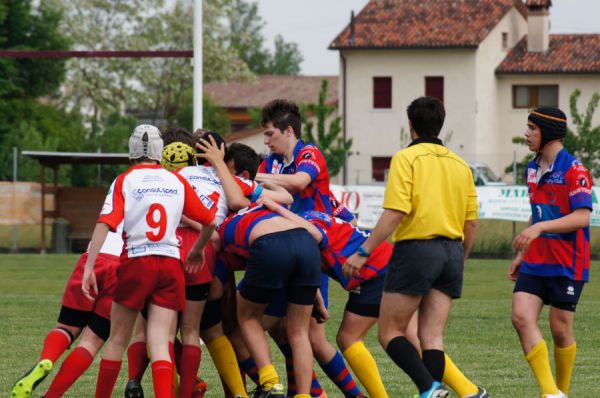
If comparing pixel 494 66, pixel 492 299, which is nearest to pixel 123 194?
pixel 492 299

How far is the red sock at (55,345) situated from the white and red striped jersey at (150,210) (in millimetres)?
1039

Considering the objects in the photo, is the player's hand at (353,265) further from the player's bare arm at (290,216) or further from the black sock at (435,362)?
the black sock at (435,362)

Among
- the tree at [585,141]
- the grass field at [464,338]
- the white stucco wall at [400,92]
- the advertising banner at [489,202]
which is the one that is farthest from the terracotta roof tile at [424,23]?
the grass field at [464,338]

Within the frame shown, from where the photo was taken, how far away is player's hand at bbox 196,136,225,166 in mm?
8195

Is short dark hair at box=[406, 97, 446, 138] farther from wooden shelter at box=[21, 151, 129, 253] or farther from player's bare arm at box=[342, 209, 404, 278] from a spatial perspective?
wooden shelter at box=[21, 151, 129, 253]

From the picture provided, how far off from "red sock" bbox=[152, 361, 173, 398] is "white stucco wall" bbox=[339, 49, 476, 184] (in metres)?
47.2

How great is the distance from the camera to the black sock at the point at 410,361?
24.8 ft

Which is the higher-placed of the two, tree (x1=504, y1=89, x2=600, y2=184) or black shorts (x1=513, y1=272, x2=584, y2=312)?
tree (x1=504, y1=89, x2=600, y2=184)

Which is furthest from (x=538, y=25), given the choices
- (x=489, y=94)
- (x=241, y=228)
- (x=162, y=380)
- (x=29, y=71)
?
(x=162, y=380)

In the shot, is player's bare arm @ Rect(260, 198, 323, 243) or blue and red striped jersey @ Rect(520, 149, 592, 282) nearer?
player's bare arm @ Rect(260, 198, 323, 243)

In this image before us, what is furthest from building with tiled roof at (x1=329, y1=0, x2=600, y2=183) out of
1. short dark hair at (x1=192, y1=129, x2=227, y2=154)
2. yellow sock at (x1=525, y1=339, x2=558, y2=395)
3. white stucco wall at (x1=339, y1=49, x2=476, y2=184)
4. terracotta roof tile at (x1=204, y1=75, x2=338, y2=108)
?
yellow sock at (x1=525, y1=339, x2=558, y2=395)

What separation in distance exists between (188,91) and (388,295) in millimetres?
63370

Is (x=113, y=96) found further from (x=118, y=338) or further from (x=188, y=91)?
(x=118, y=338)

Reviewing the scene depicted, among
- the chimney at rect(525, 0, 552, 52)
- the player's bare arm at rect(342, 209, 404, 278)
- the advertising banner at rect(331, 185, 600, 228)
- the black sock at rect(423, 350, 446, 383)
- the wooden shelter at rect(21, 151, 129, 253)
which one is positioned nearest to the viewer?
the player's bare arm at rect(342, 209, 404, 278)
